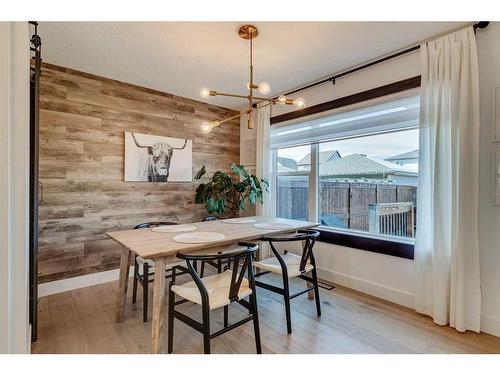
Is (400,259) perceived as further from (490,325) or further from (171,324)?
(171,324)

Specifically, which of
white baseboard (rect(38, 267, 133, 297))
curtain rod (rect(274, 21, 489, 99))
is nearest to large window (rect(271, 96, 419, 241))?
curtain rod (rect(274, 21, 489, 99))

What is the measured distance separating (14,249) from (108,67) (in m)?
2.75

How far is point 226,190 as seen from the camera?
3631 mm

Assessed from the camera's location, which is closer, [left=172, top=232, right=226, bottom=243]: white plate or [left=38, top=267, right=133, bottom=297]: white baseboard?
[left=172, top=232, right=226, bottom=243]: white plate

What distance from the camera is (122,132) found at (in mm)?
3166

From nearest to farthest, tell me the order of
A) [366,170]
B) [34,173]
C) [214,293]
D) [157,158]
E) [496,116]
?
[214,293] → [34,173] → [496,116] → [366,170] → [157,158]

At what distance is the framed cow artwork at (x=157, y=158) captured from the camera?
10.5 ft

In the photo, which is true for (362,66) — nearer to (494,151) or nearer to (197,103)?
(494,151)

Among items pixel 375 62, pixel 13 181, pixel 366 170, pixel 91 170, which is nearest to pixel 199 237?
pixel 13 181

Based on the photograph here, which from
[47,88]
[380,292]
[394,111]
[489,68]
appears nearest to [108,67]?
[47,88]

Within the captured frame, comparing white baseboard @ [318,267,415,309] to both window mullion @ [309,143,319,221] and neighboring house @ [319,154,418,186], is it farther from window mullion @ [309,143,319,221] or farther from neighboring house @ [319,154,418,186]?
neighboring house @ [319,154,418,186]

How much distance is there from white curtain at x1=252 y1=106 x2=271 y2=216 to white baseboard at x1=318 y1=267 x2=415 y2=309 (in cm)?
120

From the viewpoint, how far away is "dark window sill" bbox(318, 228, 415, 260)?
248cm

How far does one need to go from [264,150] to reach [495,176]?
253cm
